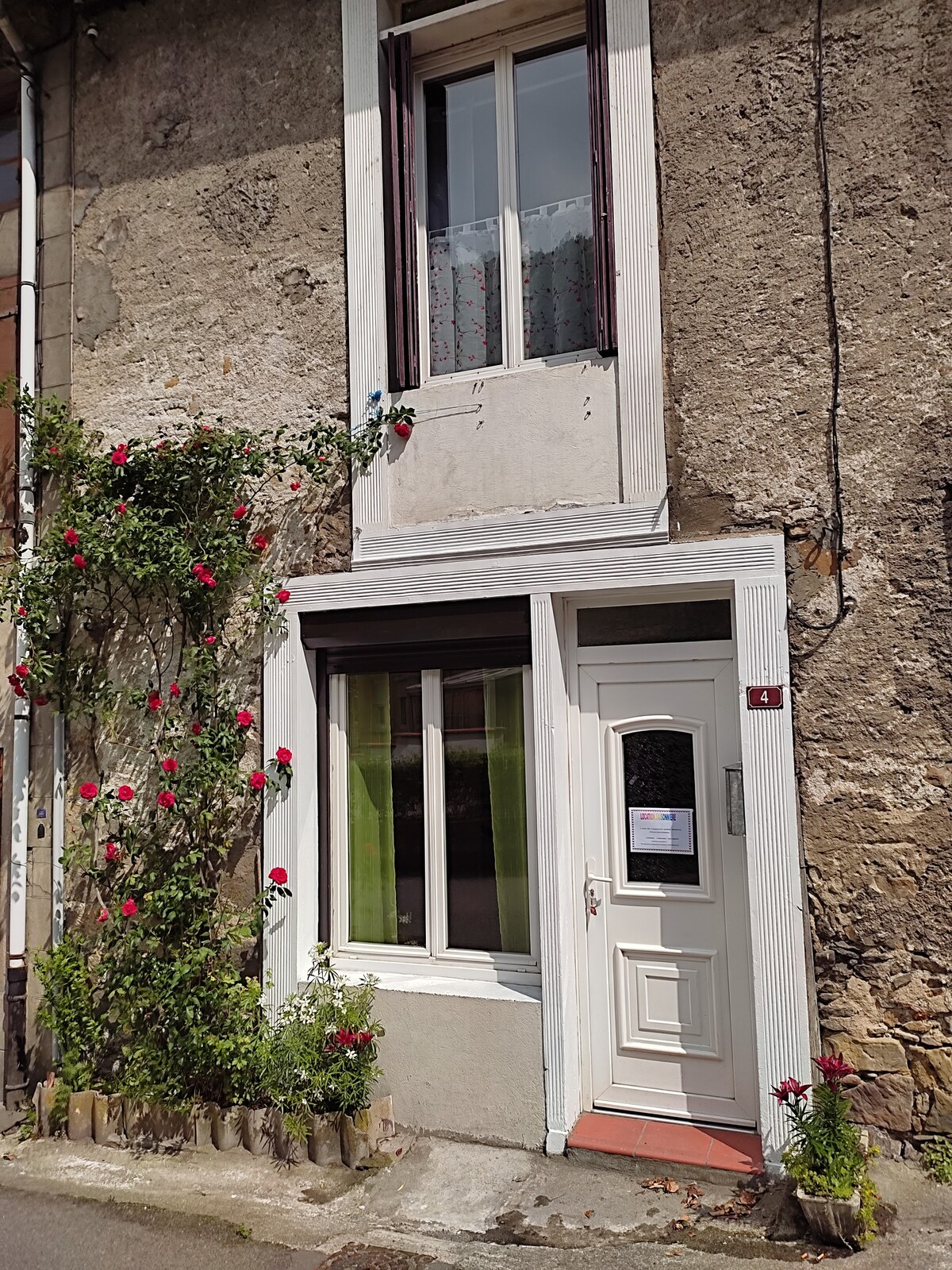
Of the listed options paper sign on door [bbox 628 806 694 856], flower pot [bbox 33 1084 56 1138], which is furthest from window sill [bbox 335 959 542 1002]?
flower pot [bbox 33 1084 56 1138]

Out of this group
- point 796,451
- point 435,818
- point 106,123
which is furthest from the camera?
point 106,123

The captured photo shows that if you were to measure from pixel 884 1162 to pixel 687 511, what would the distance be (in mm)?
2809

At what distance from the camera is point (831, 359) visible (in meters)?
4.29

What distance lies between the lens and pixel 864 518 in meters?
4.19

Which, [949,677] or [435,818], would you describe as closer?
[949,677]

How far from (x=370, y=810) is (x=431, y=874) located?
48cm

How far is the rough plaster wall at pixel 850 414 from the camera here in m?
4.05

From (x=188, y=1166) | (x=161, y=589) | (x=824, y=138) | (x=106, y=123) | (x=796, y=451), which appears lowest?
(x=188, y=1166)

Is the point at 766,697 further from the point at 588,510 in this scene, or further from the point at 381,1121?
the point at 381,1121

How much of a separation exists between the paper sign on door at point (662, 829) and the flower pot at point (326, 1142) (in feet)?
6.15

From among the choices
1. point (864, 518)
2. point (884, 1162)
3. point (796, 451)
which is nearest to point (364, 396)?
point (796, 451)

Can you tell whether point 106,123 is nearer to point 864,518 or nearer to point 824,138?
point 824,138

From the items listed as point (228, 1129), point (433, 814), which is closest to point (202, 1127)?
point (228, 1129)

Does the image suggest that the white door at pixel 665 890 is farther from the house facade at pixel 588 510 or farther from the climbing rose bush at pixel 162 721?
the climbing rose bush at pixel 162 721
